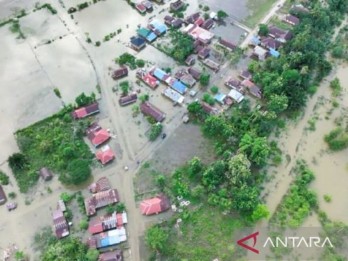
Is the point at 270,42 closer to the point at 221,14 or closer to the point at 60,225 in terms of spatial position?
the point at 221,14

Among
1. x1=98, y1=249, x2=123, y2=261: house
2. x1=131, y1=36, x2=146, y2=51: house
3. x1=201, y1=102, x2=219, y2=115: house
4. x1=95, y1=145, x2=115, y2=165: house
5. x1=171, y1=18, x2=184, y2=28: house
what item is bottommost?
x1=98, y1=249, x2=123, y2=261: house

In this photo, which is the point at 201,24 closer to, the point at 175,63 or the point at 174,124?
the point at 175,63

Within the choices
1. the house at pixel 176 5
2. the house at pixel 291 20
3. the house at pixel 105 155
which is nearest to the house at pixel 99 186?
the house at pixel 105 155

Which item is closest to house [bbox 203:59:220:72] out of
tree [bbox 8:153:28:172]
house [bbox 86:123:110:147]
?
house [bbox 86:123:110:147]

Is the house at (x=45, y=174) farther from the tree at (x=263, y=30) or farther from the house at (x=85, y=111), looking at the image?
the tree at (x=263, y=30)

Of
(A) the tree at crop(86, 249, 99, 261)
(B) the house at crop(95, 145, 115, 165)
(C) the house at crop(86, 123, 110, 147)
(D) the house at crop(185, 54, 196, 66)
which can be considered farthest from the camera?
(D) the house at crop(185, 54, 196, 66)

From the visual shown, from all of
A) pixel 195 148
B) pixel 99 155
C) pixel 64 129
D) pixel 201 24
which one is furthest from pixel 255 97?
pixel 64 129

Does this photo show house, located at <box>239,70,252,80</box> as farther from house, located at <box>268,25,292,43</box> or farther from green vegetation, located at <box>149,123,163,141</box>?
green vegetation, located at <box>149,123,163,141</box>
